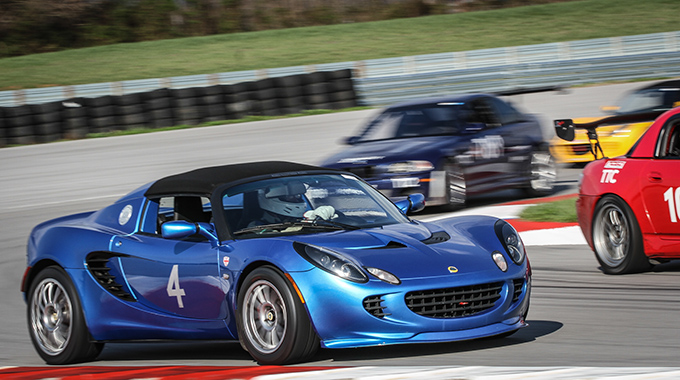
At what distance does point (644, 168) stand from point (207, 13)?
144 feet

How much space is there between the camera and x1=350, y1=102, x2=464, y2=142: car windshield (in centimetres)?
1212

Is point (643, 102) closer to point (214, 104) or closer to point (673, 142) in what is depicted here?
point (673, 142)

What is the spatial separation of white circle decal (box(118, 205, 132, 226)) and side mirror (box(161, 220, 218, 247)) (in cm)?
66

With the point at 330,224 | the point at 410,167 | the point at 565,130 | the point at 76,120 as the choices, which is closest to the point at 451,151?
the point at 410,167

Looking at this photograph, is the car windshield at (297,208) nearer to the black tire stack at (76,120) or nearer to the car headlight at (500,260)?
the car headlight at (500,260)

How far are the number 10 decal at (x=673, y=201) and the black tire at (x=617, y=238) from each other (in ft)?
1.16

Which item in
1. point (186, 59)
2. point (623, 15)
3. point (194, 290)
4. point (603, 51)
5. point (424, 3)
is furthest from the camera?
point (424, 3)

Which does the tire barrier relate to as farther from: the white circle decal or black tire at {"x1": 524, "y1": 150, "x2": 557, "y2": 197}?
the white circle decal

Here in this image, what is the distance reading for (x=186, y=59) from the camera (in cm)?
3641

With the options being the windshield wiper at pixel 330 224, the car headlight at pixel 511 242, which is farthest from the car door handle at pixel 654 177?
the windshield wiper at pixel 330 224

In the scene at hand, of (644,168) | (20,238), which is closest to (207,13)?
(20,238)

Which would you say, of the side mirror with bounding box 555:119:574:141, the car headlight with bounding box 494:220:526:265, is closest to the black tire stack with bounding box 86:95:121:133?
the side mirror with bounding box 555:119:574:141

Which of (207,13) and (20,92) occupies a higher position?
(207,13)

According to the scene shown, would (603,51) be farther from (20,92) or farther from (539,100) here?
(20,92)
